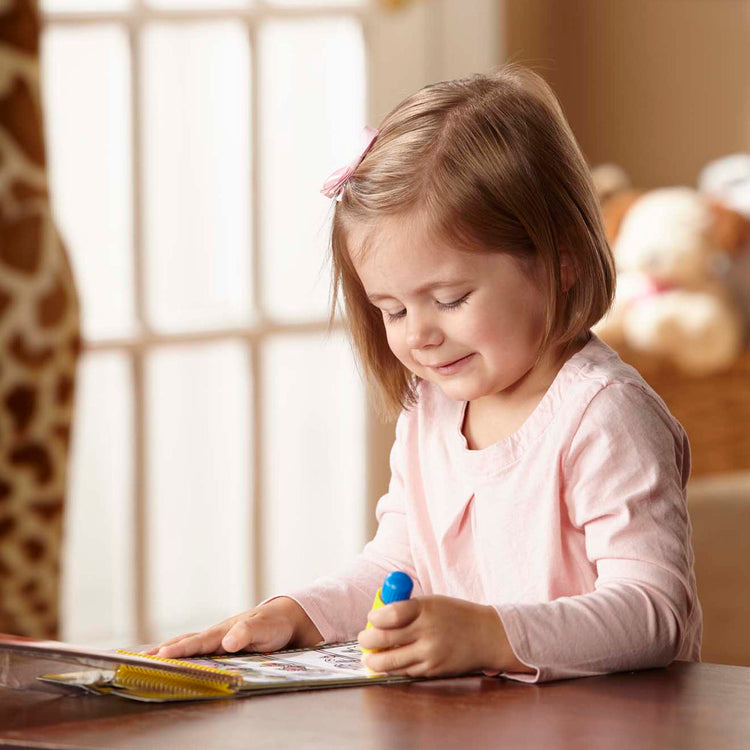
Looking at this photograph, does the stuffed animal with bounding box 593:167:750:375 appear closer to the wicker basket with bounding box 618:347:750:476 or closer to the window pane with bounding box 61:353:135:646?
the wicker basket with bounding box 618:347:750:476

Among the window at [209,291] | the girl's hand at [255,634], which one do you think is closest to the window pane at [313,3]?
the window at [209,291]

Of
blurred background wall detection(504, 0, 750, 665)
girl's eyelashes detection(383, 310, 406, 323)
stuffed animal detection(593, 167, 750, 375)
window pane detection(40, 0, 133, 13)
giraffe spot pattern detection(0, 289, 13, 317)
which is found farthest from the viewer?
blurred background wall detection(504, 0, 750, 665)

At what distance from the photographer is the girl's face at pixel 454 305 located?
109 cm

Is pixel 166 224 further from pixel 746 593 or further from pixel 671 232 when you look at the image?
pixel 746 593

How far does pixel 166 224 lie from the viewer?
243 centimetres

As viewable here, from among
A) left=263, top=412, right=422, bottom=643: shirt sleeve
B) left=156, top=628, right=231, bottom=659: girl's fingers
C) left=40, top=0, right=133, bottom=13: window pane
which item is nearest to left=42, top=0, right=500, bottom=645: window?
left=40, top=0, right=133, bottom=13: window pane

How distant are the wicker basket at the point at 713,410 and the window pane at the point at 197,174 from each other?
741 millimetres

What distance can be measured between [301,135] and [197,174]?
241 millimetres

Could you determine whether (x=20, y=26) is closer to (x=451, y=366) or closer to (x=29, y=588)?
(x=29, y=588)

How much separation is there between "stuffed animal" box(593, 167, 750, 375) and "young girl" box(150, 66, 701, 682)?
54.7 inches

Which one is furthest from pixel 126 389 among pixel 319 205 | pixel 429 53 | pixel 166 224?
pixel 429 53

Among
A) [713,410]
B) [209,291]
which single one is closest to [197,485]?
[209,291]

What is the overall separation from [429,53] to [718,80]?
2.46 feet

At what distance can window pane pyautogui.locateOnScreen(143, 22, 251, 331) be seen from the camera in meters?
2.41
